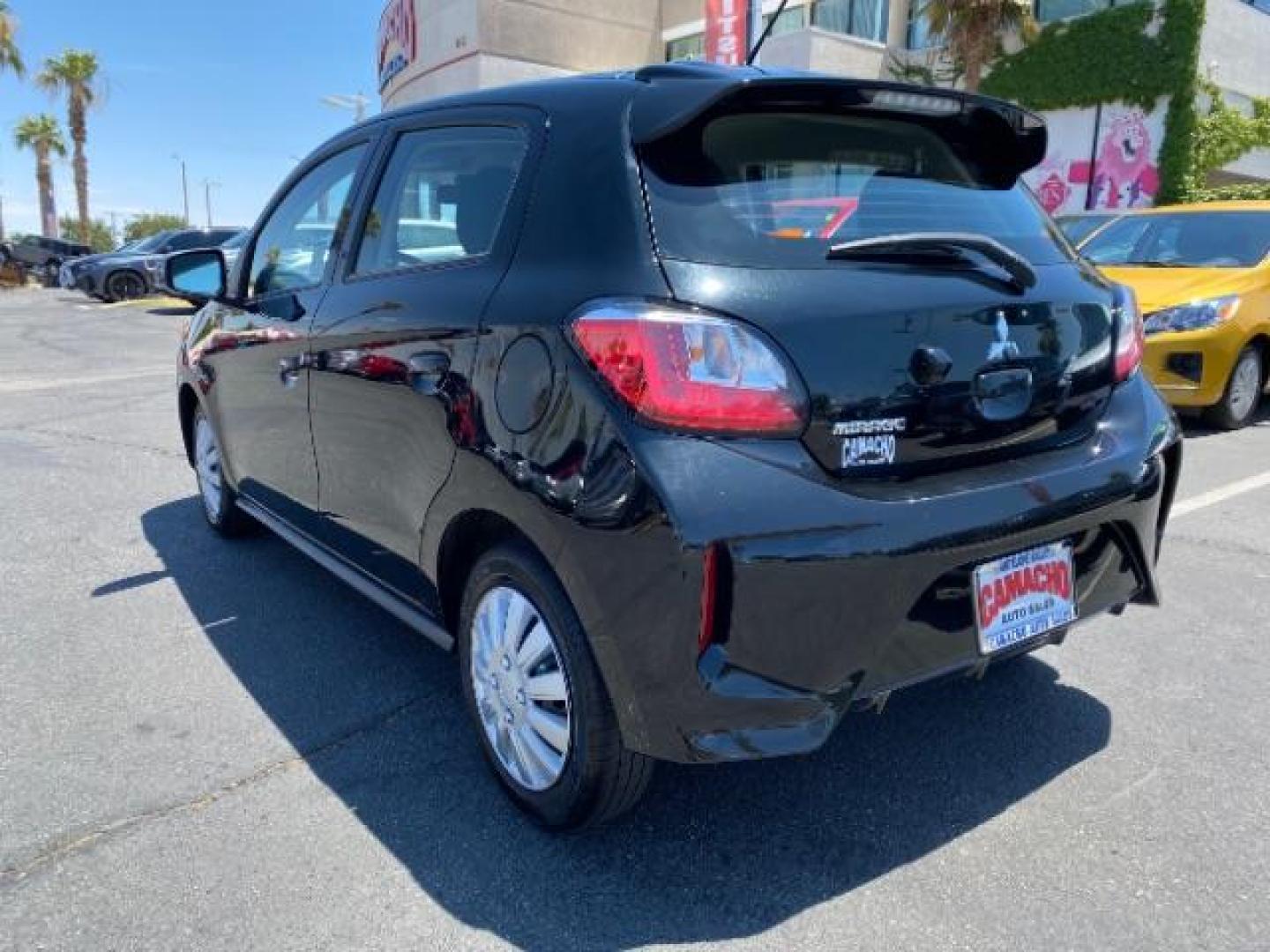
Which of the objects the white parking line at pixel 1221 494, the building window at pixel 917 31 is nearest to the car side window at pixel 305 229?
the white parking line at pixel 1221 494

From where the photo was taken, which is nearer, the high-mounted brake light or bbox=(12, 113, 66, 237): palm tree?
the high-mounted brake light

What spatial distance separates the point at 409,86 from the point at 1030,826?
99.1ft

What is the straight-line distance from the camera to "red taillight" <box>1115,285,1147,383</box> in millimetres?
2572

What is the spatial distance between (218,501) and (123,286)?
2031 cm

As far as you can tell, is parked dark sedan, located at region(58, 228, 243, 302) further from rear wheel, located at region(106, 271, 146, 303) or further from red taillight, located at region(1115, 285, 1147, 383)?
red taillight, located at region(1115, 285, 1147, 383)

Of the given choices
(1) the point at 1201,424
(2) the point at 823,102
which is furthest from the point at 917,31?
(2) the point at 823,102

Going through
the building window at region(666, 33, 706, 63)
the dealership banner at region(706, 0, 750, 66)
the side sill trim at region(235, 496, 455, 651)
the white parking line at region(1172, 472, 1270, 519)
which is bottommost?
the white parking line at region(1172, 472, 1270, 519)

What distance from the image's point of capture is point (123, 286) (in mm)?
22094

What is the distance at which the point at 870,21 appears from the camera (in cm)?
2364

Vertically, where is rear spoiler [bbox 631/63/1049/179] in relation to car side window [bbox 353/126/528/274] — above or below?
above

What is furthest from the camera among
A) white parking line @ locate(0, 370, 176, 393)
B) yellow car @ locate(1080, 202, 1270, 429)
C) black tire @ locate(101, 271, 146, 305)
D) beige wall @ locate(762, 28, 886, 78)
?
black tire @ locate(101, 271, 146, 305)

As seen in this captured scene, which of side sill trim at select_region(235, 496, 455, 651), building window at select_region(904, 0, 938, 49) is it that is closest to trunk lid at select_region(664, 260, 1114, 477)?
side sill trim at select_region(235, 496, 455, 651)

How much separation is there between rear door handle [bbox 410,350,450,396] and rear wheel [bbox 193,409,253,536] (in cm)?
218

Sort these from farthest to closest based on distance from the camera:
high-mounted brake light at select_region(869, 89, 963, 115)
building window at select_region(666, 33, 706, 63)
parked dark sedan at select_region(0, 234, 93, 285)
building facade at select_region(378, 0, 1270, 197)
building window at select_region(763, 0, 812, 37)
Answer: parked dark sedan at select_region(0, 234, 93, 285)
building window at select_region(666, 33, 706, 63)
building window at select_region(763, 0, 812, 37)
building facade at select_region(378, 0, 1270, 197)
high-mounted brake light at select_region(869, 89, 963, 115)
